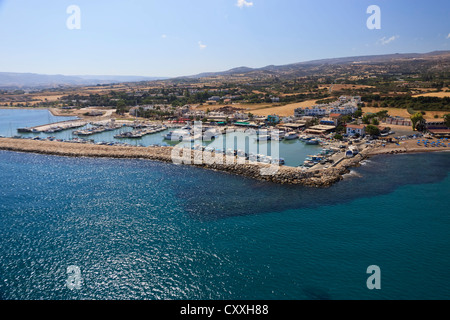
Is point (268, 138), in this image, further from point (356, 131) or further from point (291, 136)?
point (356, 131)

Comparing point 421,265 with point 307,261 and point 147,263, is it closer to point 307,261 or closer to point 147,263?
point 307,261

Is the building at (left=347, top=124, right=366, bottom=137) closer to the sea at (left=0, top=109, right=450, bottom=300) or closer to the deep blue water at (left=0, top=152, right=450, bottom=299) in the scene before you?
the sea at (left=0, top=109, right=450, bottom=300)

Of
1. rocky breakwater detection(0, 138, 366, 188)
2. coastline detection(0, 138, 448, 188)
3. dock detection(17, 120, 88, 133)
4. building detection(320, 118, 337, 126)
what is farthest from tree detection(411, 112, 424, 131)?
dock detection(17, 120, 88, 133)

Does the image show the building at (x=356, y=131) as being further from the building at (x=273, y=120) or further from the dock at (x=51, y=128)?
the dock at (x=51, y=128)

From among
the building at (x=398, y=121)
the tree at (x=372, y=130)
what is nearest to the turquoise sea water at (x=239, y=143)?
the tree at (x=372, y=130)

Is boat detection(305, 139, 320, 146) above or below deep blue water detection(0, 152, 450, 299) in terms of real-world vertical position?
above

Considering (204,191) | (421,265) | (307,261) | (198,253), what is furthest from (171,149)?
(421,265)

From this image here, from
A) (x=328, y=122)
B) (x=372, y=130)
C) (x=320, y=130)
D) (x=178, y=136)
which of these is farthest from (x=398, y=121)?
(x=178, y=136)
